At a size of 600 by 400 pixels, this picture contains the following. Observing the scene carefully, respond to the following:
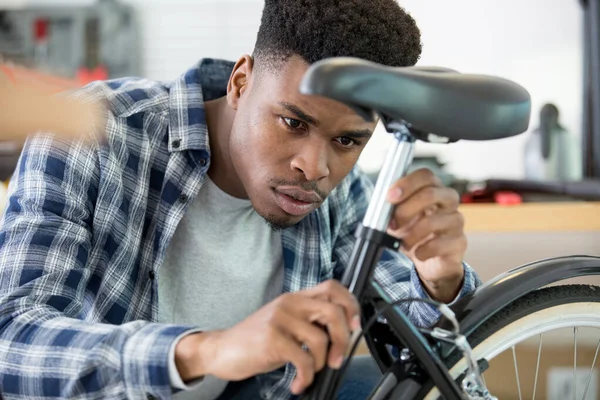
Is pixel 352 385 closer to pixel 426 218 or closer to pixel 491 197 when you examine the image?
pixel 426 218

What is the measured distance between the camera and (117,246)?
38.5 inches

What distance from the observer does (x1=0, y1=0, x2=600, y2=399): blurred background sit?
2006mm

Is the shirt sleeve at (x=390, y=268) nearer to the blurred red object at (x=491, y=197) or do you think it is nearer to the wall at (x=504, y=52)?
the blurred red object at (x=491, y=197)

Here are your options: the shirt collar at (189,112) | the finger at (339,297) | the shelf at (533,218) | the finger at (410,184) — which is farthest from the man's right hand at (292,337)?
the shelf at (533,218)

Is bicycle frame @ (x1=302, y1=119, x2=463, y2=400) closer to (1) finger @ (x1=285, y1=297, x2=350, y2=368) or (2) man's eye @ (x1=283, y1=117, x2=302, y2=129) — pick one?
(1) finger @ (x1=285, y1=297, x2=350, y2=368)

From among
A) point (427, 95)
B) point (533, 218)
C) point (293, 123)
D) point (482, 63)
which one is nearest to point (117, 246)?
point (293, 123)

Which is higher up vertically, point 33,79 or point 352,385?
point 33,79

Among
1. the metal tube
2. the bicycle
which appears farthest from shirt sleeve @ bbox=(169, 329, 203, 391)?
the metal tube

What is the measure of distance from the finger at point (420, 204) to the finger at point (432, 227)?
0.01 meters

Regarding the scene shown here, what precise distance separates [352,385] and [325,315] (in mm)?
556

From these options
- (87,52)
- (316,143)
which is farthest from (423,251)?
(87,52)

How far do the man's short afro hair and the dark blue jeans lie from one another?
45 cm

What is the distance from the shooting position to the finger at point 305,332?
0.60m

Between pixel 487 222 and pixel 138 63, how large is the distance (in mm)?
1382
